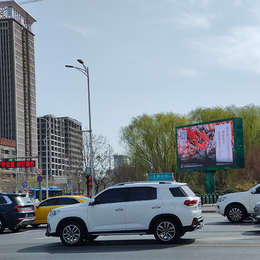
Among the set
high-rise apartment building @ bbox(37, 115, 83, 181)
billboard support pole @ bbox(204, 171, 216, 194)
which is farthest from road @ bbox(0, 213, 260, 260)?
high-rise apartment building @ bbox(37, 115, 83, 181)

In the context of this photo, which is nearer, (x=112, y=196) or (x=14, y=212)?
(x=112, y=196)

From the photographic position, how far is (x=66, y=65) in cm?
3500

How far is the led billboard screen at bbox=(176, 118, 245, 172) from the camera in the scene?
3778 cm

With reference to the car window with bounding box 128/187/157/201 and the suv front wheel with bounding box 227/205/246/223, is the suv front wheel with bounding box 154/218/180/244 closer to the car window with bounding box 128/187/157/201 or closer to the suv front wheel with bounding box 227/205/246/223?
the car window with bounding box 128/187/157/201

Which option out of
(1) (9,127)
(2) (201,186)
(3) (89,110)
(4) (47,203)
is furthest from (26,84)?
(4) (47,203)

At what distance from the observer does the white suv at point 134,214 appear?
454 inches

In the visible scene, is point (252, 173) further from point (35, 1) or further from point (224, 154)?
point (35, 1)

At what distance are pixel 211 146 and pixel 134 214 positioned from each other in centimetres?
2935

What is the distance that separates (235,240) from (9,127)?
13007 centimetres

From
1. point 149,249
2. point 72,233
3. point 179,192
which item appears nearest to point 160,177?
point 72,233

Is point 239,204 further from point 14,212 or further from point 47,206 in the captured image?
point 14,212

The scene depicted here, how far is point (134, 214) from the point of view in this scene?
1171cm

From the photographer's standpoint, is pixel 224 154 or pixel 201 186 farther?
pixel 201 186

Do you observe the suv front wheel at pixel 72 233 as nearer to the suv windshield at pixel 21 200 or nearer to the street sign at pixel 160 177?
the suv windshield at pixel 21 200
